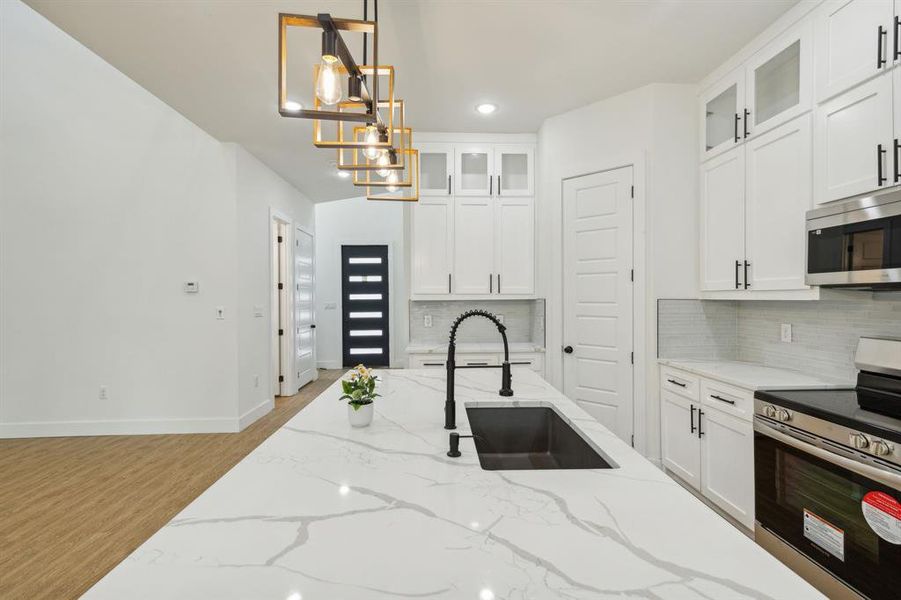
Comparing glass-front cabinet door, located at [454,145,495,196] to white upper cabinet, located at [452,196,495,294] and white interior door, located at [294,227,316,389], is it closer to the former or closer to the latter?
white upper cabinet, located at [452,196,495,294]

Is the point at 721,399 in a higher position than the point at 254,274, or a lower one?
lower

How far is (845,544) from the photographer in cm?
154

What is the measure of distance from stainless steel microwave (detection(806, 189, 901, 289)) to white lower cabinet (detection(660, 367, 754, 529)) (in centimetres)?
67

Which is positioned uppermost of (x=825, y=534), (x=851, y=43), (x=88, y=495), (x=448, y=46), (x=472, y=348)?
(x=448, y=46)

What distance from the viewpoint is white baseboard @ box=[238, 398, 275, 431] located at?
429 centimetres

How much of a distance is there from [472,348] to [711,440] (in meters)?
1.94

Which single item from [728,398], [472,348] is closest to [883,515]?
[728,398]

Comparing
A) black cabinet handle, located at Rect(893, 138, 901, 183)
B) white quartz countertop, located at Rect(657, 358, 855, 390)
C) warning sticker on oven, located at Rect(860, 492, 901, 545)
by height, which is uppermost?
black cabinet handle, located at Rect(893, 138, 901, 183)

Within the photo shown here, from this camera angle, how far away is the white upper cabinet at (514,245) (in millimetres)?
3945

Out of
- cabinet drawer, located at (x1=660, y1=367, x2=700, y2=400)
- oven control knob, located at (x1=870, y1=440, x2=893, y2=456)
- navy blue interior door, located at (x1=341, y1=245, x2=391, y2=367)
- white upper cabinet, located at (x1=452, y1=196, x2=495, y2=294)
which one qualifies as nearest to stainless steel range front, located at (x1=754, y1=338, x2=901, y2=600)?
oven control knob, located at (x1=870, y1=440, x2=893, y2=456)

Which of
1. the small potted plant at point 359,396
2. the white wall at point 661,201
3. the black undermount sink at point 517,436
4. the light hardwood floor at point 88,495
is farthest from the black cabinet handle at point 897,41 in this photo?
the light hardwood floor at point 88,495

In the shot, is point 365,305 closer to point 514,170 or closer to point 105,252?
point 105,252

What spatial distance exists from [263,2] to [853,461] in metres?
3.22

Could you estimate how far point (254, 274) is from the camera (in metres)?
4.61
